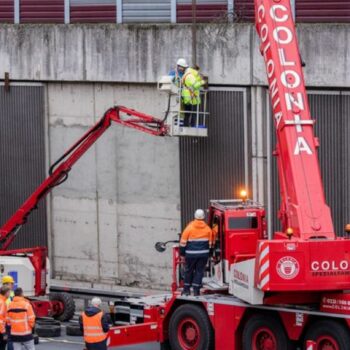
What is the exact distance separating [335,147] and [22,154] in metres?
8.56

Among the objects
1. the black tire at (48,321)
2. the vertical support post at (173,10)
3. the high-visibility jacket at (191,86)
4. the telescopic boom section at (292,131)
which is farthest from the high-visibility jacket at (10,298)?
the vertical support post at (173,10)

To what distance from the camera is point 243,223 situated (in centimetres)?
2262

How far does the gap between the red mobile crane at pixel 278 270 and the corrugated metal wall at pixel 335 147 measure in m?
3.57

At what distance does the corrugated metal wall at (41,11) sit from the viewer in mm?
31281

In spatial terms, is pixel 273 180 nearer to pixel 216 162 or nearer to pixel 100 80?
pixel 216 162

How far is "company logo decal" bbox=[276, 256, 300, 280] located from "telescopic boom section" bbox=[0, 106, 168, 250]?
→ 714 cm

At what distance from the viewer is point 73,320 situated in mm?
27641

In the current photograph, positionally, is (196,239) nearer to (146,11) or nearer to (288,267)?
(288,267)

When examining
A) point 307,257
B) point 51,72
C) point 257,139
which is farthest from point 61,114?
point 307,257

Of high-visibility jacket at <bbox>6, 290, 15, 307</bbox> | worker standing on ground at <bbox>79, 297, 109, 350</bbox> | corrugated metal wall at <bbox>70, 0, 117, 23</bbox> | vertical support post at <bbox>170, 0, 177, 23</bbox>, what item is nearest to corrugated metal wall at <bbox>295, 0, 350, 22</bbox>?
vertical support post at <bbox>170, 0, 177, 23</bbox>

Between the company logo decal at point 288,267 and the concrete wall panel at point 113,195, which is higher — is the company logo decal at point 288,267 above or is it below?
below

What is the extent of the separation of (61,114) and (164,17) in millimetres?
3392

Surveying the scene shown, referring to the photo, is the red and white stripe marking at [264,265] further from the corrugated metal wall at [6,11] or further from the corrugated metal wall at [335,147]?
the corrugated metal wall at [6,11]

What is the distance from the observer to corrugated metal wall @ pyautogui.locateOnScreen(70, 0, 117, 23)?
100 ft
